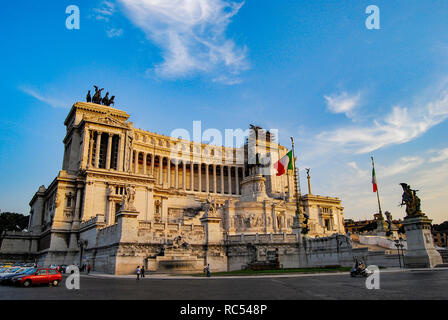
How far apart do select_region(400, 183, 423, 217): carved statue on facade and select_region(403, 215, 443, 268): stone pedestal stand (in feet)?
1.69

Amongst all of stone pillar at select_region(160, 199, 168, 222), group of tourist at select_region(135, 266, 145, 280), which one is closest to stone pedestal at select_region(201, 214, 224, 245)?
group of tourist at select_region(135, 266, 145, 280)

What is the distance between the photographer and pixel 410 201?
3080cm

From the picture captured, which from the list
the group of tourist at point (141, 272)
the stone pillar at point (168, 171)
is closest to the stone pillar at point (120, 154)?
the stone pillar at point (168, 171)

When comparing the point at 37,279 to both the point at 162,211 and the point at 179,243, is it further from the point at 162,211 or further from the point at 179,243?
the point at 162,211

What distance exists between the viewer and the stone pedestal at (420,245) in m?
29.2

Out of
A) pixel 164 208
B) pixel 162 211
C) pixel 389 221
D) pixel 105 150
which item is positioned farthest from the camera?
pixel 105 150

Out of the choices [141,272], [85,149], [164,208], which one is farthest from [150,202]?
[141,272]

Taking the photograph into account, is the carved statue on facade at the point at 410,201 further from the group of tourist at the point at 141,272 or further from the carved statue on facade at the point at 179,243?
the group of tourist at the point at 141,272

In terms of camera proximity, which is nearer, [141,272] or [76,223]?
[141,272]

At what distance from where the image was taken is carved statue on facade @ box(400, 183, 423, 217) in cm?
3047

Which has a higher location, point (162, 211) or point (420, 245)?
point (162, 211)

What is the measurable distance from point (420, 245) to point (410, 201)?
3672 mm
